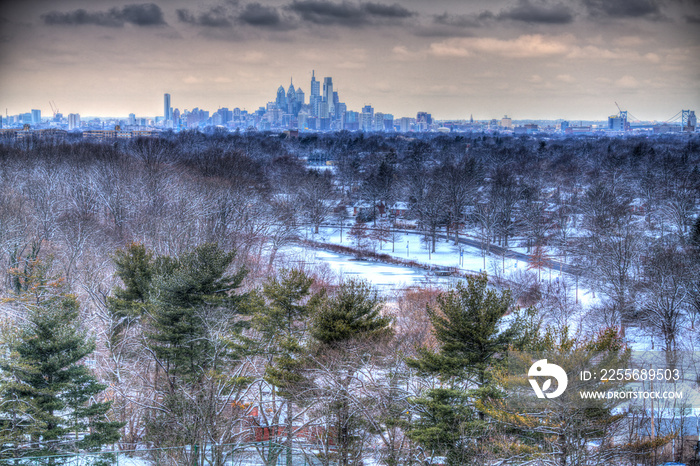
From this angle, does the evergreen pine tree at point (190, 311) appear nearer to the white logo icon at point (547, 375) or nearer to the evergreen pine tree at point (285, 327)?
the evergreen pine tree at point (285, 327)

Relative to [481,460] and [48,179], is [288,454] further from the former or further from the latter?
[48,179]

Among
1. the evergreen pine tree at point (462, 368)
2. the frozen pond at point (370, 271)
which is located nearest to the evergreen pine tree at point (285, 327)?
the evergreen pine tree at point (462, 368)

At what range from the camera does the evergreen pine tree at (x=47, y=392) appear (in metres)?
16.7

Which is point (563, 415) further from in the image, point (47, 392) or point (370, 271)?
point (370, 271)

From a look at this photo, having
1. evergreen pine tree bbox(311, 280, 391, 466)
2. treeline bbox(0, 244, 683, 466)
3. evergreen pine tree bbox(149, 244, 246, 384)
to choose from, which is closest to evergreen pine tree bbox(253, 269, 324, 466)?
treeline bbox(0, 244, 683, 466)

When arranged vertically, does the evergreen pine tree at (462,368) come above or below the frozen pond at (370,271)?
above

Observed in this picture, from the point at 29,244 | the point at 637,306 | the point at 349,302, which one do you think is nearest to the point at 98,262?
the point at 29,244

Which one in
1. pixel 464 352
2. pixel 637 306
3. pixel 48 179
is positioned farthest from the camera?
pixel 48 179

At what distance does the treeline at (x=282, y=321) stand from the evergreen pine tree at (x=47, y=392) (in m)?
0.10

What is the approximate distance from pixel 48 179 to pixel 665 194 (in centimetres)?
5484

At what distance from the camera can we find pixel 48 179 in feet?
169

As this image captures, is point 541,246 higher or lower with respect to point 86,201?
lower

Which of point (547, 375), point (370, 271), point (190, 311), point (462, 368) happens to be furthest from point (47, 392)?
point (370, 271)

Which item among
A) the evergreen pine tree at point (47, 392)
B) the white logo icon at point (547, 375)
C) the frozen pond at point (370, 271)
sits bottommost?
the frozen pond at point (370, 271)
